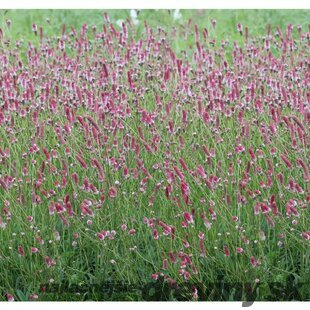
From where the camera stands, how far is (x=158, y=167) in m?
3.39

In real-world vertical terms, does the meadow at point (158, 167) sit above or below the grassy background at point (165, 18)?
below

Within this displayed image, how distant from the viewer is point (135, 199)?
331 cm

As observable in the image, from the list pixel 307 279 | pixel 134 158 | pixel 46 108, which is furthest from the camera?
pixel 46 108

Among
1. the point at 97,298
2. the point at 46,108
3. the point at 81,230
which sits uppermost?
the point at 46,108

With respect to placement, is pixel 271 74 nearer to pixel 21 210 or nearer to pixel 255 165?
pixel 255 165

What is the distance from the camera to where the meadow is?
3186 mm

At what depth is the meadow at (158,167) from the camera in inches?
125

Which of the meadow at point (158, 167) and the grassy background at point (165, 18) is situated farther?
the grassy background at point (165, 18)

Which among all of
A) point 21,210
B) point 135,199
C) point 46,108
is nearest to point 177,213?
point 135,199

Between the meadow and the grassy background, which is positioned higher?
the grassy background

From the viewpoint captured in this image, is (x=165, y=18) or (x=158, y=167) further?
(x=165, y=18)

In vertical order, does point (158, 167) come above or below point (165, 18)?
below

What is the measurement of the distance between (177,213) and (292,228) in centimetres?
Answer: 46

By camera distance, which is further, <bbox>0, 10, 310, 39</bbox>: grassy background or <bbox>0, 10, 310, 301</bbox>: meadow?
<bbox>0, 10, 310, 39</bbox>: grassy background
